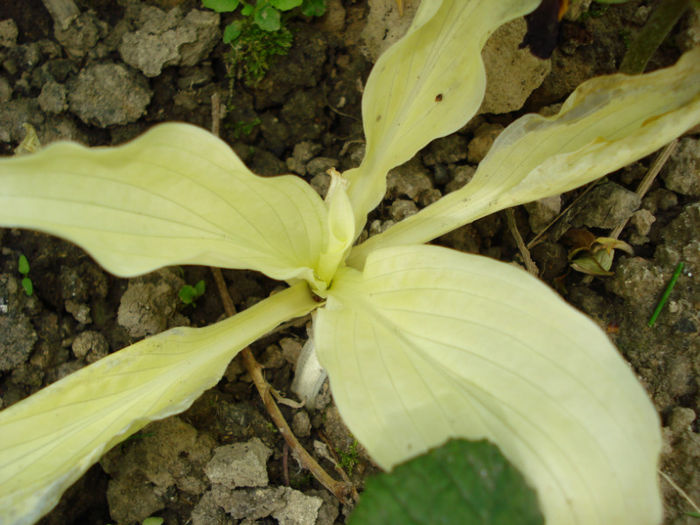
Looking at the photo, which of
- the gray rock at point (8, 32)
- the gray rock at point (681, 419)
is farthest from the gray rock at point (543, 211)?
the gray rock at point (8, 32)

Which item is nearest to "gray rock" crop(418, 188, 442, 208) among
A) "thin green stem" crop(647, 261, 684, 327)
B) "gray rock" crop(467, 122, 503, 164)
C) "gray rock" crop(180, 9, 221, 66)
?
"gray rock" crop(467, 122, 503, 164)

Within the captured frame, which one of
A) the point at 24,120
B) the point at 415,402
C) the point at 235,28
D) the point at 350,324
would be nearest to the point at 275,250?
the point at 350,324

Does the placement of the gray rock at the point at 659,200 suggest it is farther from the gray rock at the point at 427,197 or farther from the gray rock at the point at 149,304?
the gray rock at the point at 149,304

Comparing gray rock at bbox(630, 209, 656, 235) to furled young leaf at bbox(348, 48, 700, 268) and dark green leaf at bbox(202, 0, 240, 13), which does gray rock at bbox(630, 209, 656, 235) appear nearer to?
furled young leaf at bbox(348, 48, 700, 268)

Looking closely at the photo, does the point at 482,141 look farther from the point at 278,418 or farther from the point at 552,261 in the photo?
the point at 278,418

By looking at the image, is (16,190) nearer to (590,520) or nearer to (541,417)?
(541,417)
